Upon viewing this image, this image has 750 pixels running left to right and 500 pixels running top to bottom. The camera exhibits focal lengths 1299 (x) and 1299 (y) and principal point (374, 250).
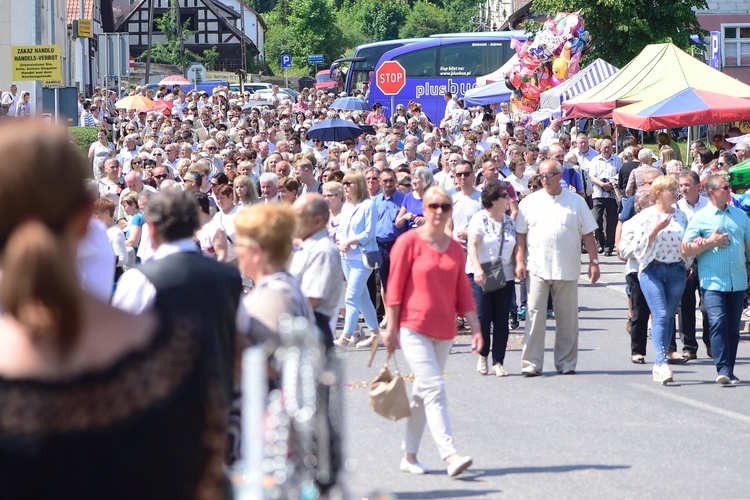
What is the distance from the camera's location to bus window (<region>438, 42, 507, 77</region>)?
4769 cm

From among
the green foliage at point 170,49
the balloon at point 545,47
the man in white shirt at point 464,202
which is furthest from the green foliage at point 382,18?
the man in white shirt at point 464,202

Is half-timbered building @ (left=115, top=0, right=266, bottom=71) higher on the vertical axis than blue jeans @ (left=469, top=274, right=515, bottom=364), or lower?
higher

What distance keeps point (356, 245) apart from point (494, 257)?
2.02 m

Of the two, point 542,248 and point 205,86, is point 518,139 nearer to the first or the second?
point 542,248

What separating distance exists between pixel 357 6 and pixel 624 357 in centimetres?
14206

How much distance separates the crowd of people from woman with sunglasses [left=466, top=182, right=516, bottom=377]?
2 cm

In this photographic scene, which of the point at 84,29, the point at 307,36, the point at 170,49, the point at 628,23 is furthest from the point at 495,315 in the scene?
the point at 307,36

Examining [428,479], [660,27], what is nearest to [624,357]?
[428,479]

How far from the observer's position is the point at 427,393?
7766 millimetres

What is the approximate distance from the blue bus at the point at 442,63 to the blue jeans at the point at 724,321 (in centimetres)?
3620

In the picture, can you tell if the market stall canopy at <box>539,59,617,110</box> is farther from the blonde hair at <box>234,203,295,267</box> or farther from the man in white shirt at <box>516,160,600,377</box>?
the blonde hair at <box>234,203,295,267</box>

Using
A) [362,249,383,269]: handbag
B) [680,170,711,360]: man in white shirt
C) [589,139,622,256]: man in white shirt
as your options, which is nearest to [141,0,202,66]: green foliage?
[589,139,622,256]: man in white shirt

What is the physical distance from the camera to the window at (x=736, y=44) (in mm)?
58875

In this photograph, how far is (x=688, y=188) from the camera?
40.5ft
